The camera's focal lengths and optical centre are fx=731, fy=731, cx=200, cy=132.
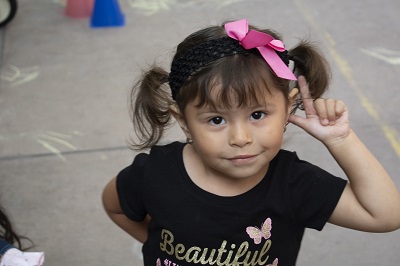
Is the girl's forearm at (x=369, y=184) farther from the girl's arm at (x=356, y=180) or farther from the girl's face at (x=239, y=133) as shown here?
the girl's face at (x=239, y=133)

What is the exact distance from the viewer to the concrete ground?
10.5 ft

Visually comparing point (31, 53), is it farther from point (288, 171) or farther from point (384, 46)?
point (288, 171)

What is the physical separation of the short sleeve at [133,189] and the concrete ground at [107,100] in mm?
909

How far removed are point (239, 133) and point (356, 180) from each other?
37cm

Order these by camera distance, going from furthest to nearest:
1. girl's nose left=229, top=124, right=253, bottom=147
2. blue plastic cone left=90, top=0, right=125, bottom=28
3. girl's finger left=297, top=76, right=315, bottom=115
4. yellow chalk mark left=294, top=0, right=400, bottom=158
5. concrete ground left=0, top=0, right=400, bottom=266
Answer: blue plastic cone left=90, top=0, right=125, bottom=28, yellow chalk mark left=294, top=0, right=400, bottom=158, concrete ground left=0, top=0, right=400, bottom=266, girl's finger left=297, top=76, right=315, bottom=115, girl's nose left=229, top=124, right=253, bottom=147

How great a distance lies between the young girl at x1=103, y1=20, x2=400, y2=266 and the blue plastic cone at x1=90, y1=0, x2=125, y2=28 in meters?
2.87

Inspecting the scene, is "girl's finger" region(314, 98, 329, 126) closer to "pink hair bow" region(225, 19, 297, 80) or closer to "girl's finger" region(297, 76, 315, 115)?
"girl's finger" region(297, 76, 315, 115)

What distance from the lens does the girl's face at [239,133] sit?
6.01 ft

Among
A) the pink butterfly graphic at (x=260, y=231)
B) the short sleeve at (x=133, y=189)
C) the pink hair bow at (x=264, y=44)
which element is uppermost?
the pink hair bow at (x=264, y=44)

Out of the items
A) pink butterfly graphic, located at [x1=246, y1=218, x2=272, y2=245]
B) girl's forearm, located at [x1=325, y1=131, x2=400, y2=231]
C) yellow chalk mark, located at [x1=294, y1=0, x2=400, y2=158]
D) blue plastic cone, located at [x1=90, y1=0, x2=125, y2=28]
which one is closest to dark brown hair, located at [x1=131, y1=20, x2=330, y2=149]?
girl's forearm, located at [x1=325, y1=131, x2=400, y2=231]

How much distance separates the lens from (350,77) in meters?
4.30

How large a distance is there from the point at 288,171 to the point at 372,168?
0.23 meters

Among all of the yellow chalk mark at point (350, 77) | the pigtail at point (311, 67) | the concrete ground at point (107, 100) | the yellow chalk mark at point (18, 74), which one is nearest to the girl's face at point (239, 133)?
the pigtail at point (311, 67)

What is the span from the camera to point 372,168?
6.40 ft
